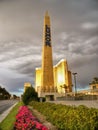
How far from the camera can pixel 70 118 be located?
8.31 m

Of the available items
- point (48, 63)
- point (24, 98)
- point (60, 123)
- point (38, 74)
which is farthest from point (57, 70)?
point (60, 123)

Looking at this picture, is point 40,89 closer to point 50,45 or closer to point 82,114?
point 50,45

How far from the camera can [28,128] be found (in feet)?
25.4

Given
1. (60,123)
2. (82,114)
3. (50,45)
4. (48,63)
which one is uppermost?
(50,45)

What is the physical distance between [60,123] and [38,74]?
161 metres

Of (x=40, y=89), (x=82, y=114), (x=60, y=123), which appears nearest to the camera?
(x=82, y=114)

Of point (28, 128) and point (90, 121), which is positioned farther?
point (28, 128)

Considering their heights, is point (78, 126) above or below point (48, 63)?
below

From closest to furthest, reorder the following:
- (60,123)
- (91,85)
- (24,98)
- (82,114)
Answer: (82,114) → (60,123) → (24,98) → (91,85)

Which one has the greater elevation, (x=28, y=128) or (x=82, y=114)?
(x=82, y=114)

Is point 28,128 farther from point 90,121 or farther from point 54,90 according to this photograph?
point 54,90

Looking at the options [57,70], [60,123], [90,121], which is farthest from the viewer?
[57,70]

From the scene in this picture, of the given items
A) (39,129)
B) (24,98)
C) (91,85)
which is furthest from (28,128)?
(91,85)

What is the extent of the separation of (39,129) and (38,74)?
16346 cm
